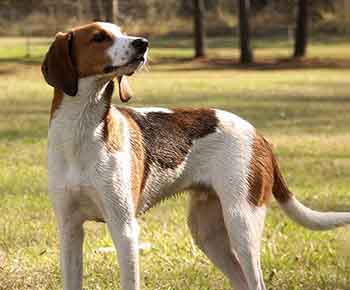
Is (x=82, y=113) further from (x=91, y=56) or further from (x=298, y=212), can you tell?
(x=298, y=212)

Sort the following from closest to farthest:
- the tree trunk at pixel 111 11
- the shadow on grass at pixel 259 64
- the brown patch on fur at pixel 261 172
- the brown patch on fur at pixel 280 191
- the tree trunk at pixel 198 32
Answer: the brown patch on fur at pixel 261 172
the brown patch on fur at pixel 280 191
the shadow on grass at pixel 259 64
the tree trunk at pixel 111 11
the tree trunk at pixel 198 32

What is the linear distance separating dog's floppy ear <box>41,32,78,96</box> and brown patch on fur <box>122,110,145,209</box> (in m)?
0.45

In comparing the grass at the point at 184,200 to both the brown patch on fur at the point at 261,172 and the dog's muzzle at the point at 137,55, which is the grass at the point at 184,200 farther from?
the dog's muzzle at the point at 137,55

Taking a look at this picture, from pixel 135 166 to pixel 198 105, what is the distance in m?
16.6

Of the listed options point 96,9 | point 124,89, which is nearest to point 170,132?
point 124,89

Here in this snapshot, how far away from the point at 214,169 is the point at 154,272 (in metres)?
1.62

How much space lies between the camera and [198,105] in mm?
22031

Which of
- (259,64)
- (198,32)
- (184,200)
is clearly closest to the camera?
(184,200)

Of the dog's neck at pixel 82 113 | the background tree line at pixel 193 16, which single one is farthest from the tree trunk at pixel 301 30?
the dog's neck at pixel 82 113

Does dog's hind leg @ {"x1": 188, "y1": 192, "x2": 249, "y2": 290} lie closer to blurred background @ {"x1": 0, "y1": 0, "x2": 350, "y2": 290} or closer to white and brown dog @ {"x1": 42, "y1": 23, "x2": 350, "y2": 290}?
white and brown dog @ {"x1": 42, "y1": 23, "x2": 350, "y2": 290}

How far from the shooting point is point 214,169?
19.0 ft

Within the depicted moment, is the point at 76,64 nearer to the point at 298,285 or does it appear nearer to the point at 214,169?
the point at 214,169

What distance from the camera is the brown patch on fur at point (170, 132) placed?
572cm

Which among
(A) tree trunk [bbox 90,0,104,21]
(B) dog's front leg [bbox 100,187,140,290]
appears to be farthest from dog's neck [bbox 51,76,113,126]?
(A) tree trunk [bbox 90,0,104,21]
